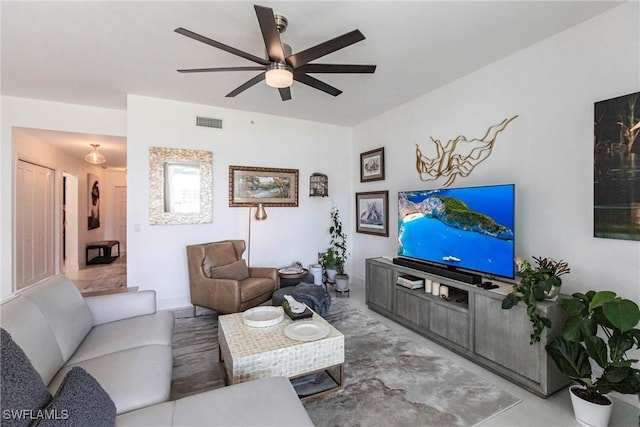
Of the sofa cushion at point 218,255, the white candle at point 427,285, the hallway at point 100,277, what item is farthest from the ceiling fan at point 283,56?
the hallway at point 100,277

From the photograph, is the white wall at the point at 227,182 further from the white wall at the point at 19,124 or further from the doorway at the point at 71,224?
the doorway at the point at 71,224

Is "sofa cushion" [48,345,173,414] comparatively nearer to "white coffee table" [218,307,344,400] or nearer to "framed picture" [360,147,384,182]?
"white coffee table" [218,307,344,400]

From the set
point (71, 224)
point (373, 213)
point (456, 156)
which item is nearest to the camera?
point (456, 156)

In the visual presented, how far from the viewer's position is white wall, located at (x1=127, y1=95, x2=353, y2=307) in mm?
3902

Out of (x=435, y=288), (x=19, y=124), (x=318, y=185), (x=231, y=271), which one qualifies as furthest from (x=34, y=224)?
(x=435, y=288)

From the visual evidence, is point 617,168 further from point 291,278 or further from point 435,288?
point 291,278

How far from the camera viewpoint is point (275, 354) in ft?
6.22

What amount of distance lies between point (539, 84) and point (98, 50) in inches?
159

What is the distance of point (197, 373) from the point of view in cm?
241

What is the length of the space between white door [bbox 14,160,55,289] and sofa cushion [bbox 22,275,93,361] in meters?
3.38

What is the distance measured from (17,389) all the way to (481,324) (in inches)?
112

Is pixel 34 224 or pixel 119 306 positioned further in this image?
pixel 34 224

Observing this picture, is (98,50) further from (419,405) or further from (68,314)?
(419,405)

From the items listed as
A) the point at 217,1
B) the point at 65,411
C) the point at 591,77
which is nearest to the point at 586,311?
the point at 591,77
